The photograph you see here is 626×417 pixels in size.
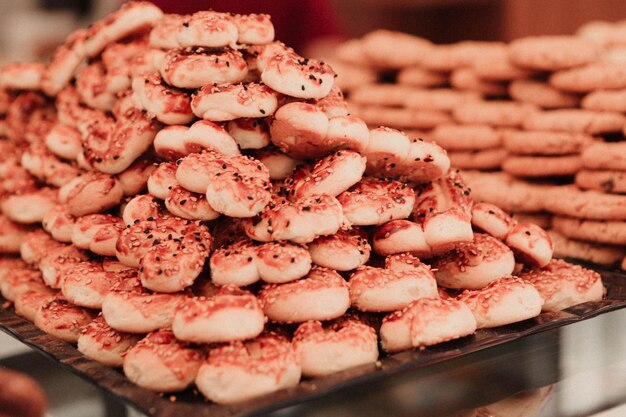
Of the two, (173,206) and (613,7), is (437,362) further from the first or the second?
(613,7)

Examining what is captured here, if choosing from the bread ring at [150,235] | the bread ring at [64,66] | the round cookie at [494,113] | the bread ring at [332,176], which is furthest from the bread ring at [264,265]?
the round cookie at [494,113]

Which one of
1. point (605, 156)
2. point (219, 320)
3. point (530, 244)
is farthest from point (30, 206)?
point (605, 156)

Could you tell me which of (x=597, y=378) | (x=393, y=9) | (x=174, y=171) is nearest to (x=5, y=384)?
(x=174, y=171)

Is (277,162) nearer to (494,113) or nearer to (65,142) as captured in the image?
(65,142)

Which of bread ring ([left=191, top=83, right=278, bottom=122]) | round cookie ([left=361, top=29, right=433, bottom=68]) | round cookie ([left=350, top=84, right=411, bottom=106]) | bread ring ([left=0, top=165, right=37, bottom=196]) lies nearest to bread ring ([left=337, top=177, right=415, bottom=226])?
bread ring ([left=191, top=83, right=278, bottom=122])

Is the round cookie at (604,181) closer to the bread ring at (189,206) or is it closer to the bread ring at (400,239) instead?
the bread ring at (400,239)
